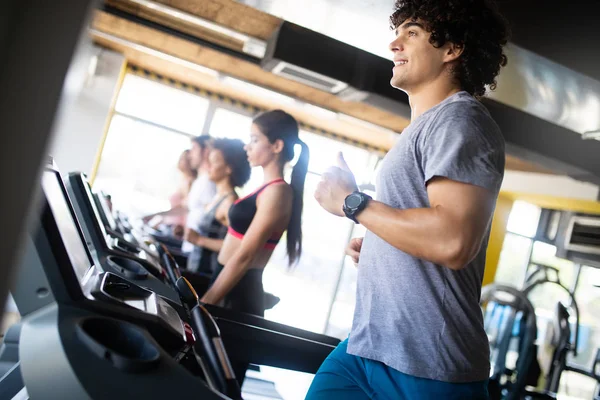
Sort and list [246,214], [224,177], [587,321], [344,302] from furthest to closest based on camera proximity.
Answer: [344,302]
[587,321]
[224,177]
[246,214]

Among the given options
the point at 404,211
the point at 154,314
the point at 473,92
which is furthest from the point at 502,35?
the point at 154,314

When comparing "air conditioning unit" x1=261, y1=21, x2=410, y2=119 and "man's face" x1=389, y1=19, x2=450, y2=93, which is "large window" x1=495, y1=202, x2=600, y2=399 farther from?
"man's face" x1=389, y1=19, x2=450, y2=93

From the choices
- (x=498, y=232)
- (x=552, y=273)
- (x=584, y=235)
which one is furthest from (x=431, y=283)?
(x=552, y=273)

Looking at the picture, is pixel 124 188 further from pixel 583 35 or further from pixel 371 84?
pixel 583 35

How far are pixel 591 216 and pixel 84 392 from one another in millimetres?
9550

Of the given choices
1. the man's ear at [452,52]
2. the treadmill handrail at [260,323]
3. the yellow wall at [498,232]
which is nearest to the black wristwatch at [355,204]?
the man's ear at [452,52]

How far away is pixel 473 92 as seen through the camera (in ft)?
4.38

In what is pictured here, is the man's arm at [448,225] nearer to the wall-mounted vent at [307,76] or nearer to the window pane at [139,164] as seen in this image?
the wall-mounted vent at [307,76]

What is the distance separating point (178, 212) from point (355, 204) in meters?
4.80

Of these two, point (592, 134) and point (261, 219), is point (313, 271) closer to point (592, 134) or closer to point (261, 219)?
point (592, 134)

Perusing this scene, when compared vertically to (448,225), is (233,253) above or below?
below

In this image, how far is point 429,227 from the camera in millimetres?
988

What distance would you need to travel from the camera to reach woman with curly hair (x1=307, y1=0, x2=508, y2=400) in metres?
1.00

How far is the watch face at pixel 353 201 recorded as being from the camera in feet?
3.65
